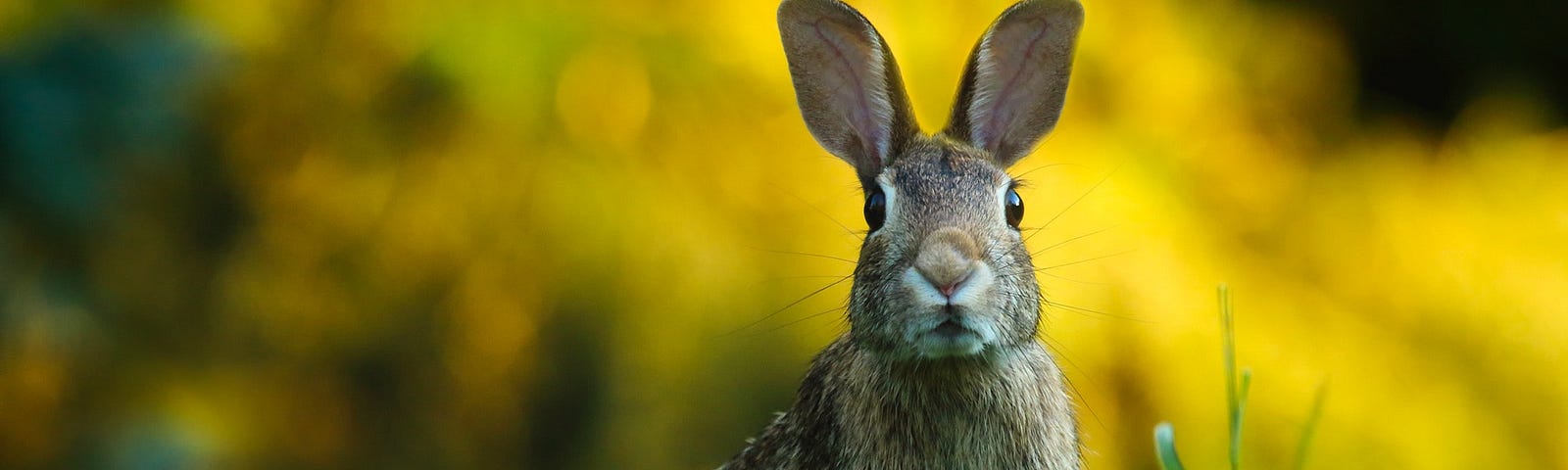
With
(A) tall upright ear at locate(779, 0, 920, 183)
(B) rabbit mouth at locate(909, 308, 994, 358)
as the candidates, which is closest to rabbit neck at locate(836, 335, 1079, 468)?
(B) rabbit mouth at locate(909, 308, 994, 358)

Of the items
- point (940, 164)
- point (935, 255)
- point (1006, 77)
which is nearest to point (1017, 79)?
point (1006, 77)

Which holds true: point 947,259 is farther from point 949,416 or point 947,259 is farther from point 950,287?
point 949,416

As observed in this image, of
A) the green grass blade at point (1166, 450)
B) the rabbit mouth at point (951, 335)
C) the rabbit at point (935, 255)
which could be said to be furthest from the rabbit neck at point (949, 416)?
the green grass blade at point (1166, 450)

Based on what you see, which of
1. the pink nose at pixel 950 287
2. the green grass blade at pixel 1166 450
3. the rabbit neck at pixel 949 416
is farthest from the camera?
the rabbit neck at pixel 949 416

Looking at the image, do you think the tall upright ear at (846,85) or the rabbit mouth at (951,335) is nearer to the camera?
the rabbit mouth at (951,335)

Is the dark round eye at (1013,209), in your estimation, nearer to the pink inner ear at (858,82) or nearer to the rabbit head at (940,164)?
the rabbit head at (940,164)

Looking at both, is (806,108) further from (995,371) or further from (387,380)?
(387,380)
